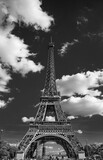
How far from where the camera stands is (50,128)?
226ft

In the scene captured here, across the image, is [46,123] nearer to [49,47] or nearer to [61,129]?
[61,129]

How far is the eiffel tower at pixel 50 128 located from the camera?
6350 centimetres

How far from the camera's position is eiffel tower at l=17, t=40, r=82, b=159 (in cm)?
6350

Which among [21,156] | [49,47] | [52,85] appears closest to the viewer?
[21,156]

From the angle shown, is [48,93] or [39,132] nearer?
[39,132]

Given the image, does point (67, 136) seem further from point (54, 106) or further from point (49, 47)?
point (49, 47)

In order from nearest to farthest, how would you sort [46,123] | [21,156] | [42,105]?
[21,156]
[46,123]
[42,105]

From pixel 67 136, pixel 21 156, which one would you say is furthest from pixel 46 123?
pixel 21 156

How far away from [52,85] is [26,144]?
29.6 meters

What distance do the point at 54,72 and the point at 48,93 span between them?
11.8 metres

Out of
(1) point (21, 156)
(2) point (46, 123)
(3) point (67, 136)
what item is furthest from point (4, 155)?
(3) point (67, 136)

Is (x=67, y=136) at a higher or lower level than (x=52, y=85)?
lower

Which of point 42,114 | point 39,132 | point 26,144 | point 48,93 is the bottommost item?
point 26,144

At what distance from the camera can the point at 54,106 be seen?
7550cm
